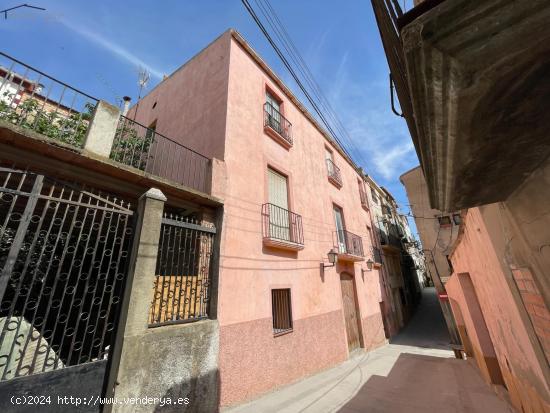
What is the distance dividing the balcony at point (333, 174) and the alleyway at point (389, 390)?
7258mm

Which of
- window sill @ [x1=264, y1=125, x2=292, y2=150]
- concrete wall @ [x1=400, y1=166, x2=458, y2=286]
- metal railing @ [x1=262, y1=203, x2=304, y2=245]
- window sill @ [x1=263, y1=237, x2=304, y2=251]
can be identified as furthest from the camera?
concrete wall @ [x1=400, y1=166, x2=458, y2=286]

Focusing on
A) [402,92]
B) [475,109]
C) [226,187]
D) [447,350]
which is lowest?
[447,350]

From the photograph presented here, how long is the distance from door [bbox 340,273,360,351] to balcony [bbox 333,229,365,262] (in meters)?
0.83

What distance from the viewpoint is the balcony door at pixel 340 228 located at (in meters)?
10.6

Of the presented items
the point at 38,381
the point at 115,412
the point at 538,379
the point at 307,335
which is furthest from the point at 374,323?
the point at 38,381

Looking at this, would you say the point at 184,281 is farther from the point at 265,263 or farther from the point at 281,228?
the point at 281,228

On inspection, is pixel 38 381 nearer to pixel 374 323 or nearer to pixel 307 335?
pixel 307 335

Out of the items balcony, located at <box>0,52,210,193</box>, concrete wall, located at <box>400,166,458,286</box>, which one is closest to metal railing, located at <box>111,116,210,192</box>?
balcony, located at <box>0,52,210,193</box>

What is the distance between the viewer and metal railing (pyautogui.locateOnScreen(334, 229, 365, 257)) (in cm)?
1041

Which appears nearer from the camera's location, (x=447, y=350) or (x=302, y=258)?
(x=302, y=258)

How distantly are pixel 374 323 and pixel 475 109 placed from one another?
1231 centimetres

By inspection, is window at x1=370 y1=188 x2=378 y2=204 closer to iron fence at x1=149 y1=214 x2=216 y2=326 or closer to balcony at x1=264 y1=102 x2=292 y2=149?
balcony at x1=264 y1=102 x2=292 y2=149

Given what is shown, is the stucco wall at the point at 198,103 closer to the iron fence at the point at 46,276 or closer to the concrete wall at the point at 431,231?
the iron fence at the point at 46,276

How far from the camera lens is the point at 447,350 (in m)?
11.2
